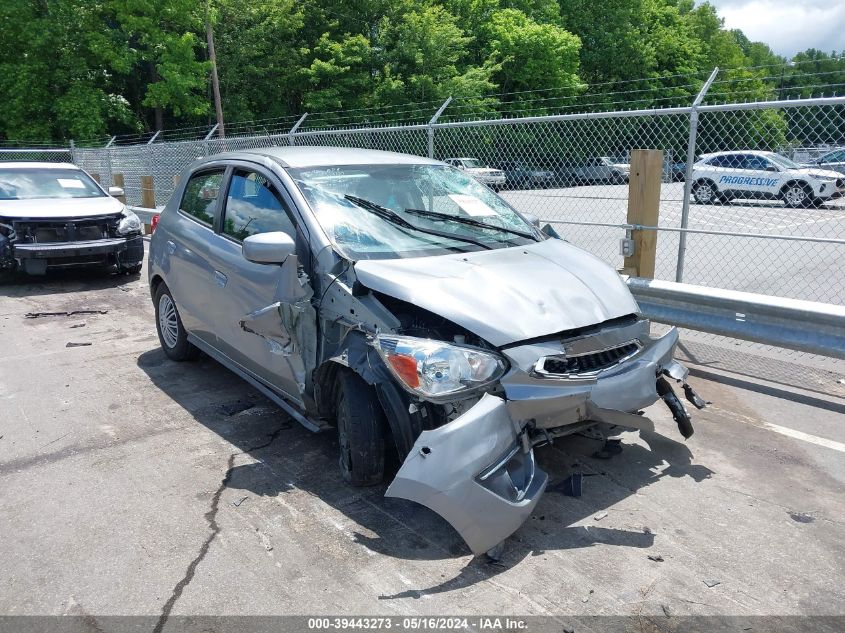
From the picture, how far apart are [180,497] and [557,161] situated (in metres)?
7.85

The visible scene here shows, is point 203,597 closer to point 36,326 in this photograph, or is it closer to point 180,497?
point 180,497

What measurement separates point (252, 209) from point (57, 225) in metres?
5.75

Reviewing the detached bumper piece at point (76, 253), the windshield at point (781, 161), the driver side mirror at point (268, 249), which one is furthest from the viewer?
the detached bumper piece at point (76, 253)

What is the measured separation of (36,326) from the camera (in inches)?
302

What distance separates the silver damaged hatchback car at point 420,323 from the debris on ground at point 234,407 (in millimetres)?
315

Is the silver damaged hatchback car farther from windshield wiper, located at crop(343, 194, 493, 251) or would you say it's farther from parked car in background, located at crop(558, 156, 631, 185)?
parked car in background, located at crop(558, 156, 631, 185)

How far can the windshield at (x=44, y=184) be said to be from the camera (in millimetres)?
9906

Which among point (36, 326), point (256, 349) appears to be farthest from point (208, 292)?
point (36, 326)

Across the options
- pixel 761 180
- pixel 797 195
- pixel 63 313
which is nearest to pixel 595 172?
pixel 797 195

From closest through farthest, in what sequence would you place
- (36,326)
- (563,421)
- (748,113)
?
(563,421), (36,326), (748,113)

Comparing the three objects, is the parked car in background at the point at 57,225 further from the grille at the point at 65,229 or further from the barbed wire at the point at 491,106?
the barbed wire at the point at 491,106

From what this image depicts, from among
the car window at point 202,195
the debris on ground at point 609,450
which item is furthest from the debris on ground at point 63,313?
the debris on ground at point 609,450

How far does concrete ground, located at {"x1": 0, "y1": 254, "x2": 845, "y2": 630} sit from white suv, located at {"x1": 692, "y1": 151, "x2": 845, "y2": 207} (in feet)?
13.6

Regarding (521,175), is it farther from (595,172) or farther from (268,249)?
(268,249)
